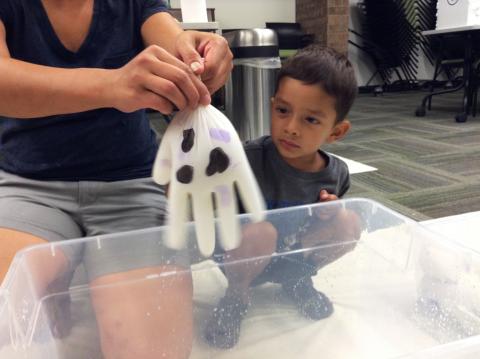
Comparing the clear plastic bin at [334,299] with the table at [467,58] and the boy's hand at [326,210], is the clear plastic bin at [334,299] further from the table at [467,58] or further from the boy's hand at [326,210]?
the table at [467,58]

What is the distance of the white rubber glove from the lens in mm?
492

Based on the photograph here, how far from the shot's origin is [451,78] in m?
3.62

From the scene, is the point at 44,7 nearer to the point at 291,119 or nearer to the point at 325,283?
the point at 291,119

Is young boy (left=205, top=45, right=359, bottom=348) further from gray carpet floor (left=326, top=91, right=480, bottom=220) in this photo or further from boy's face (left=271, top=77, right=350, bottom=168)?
gray carpet floor (left=326, top=91, right=480, bottom=220)

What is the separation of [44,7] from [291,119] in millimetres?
374

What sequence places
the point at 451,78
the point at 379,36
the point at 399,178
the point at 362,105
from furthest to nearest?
the point at 451,78 → the point at 379,36 → the point at 362,105 → the point at 399,178

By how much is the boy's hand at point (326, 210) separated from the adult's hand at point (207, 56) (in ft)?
0.88

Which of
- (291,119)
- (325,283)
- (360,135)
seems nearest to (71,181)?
(291,119)

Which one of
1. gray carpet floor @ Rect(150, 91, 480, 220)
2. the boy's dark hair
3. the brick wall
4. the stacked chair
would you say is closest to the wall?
the brick wall

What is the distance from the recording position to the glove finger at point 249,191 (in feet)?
1.70

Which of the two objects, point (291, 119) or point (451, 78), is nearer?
point (291, 119)

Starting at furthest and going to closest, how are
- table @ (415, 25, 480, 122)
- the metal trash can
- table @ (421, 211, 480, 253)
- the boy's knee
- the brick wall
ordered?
the brick wall < table @ (415, 25, 480, 122) < the metal trash can < table @ (421, 211, 480, 253) < the boy's knee

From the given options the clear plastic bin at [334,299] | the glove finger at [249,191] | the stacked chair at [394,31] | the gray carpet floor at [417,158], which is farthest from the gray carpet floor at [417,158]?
the stacked chair at [394,31]

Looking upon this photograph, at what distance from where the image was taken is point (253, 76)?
1.45m
